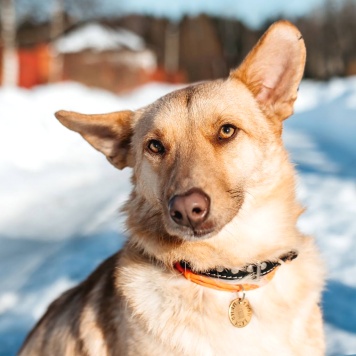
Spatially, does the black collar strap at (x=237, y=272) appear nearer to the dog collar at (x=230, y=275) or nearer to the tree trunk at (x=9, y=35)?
the dog collar at (x=230, y=275)

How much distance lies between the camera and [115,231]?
21.5 feet

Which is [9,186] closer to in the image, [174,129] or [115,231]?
[115,231]

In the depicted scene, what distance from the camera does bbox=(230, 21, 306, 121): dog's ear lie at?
294cm

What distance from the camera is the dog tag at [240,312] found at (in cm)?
281

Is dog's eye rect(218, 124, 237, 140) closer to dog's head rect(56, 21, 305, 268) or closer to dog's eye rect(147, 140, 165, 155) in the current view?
dog's head rect(56, 21, 305, 268)

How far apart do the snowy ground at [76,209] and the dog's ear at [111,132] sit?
141 cm

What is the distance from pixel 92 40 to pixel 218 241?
39.3 meters

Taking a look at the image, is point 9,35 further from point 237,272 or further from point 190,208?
point 190,208

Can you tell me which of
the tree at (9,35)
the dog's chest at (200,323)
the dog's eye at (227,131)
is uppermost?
the tree at (9,35)

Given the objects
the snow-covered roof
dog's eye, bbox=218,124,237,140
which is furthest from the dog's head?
the snow-covered roof

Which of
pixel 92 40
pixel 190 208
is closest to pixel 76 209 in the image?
pixel 190 208

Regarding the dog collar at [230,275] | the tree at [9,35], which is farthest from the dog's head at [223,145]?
the tree at [9,35]

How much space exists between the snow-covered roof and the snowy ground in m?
25.4

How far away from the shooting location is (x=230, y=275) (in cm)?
292
